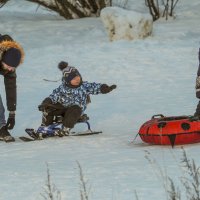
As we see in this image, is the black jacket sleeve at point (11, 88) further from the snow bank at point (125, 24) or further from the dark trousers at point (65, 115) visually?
the snow bank at point (125, 24)

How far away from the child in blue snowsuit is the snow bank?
24.3 feet

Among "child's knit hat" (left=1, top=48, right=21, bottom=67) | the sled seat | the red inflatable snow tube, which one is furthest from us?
the sled seat

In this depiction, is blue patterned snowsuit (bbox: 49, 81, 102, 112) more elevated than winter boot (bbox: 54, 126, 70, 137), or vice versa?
blue patterned snowsuit (bbox: 49, 81, 102, 112)

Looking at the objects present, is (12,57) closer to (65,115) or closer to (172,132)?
(65,115)

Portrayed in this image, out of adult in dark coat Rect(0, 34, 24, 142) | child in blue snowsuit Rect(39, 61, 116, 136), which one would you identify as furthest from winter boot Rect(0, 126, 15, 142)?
child in blue snowsuit Rect(39, 61, 116, 136)

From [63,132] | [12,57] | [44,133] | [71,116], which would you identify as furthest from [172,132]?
[12,57]

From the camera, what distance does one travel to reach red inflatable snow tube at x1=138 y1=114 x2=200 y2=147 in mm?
6844

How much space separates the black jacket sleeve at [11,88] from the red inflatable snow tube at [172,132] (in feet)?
5.61

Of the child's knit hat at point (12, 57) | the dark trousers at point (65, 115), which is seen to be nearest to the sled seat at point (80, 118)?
the dark trousers at point (65, 115)

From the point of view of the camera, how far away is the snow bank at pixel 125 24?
15.5 metres

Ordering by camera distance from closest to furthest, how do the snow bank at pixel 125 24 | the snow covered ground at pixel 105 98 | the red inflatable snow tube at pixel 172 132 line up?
the snow covered ground at pixel 105 98
the red inflatable snow tube at pixel 172 132
the snow bank at pixel 125 24

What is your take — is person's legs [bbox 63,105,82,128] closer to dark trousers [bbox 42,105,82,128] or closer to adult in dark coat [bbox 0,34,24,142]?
dark trousers [bbox 42,105,82,128]

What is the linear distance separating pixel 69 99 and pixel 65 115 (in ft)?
0.72

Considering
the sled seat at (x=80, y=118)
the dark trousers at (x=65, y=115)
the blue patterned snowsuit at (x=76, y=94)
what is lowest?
the sled seat at (x=80, y=118)
